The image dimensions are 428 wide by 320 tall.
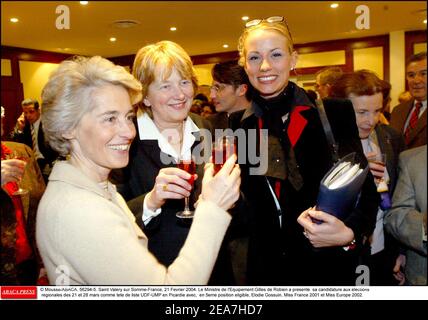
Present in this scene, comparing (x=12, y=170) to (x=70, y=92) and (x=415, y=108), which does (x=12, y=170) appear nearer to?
(x=70, y=92)

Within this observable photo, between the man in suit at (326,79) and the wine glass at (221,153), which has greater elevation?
the man in suit at (326,79)

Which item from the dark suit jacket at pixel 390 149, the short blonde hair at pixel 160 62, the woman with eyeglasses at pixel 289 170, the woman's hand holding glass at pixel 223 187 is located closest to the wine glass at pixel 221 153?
the woman's hand holding glass at pixel 223 187

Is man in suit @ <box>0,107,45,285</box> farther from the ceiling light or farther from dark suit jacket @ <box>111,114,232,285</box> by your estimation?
the ceiling light

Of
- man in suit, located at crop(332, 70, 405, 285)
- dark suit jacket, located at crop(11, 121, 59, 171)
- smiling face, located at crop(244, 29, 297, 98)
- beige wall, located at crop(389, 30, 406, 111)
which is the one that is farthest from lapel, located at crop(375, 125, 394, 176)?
dark suit jacket, located at crop(11, 121, 59, 171)

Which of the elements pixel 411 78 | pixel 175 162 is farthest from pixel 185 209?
pixel 411 78

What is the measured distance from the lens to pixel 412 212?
1.03 m

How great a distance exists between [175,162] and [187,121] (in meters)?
0.13

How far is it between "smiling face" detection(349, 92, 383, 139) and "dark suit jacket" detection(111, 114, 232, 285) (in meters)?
0.46

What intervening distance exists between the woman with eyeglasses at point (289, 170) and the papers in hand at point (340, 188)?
88 millimetres

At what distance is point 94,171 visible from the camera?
89cm

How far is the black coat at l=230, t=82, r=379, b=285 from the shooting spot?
104 centimetres

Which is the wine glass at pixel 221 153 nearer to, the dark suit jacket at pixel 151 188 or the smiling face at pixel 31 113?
the dark suit jacket at pixel 151 188

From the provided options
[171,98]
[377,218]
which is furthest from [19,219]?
[377,218]

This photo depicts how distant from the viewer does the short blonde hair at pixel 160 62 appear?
3.44 feet
